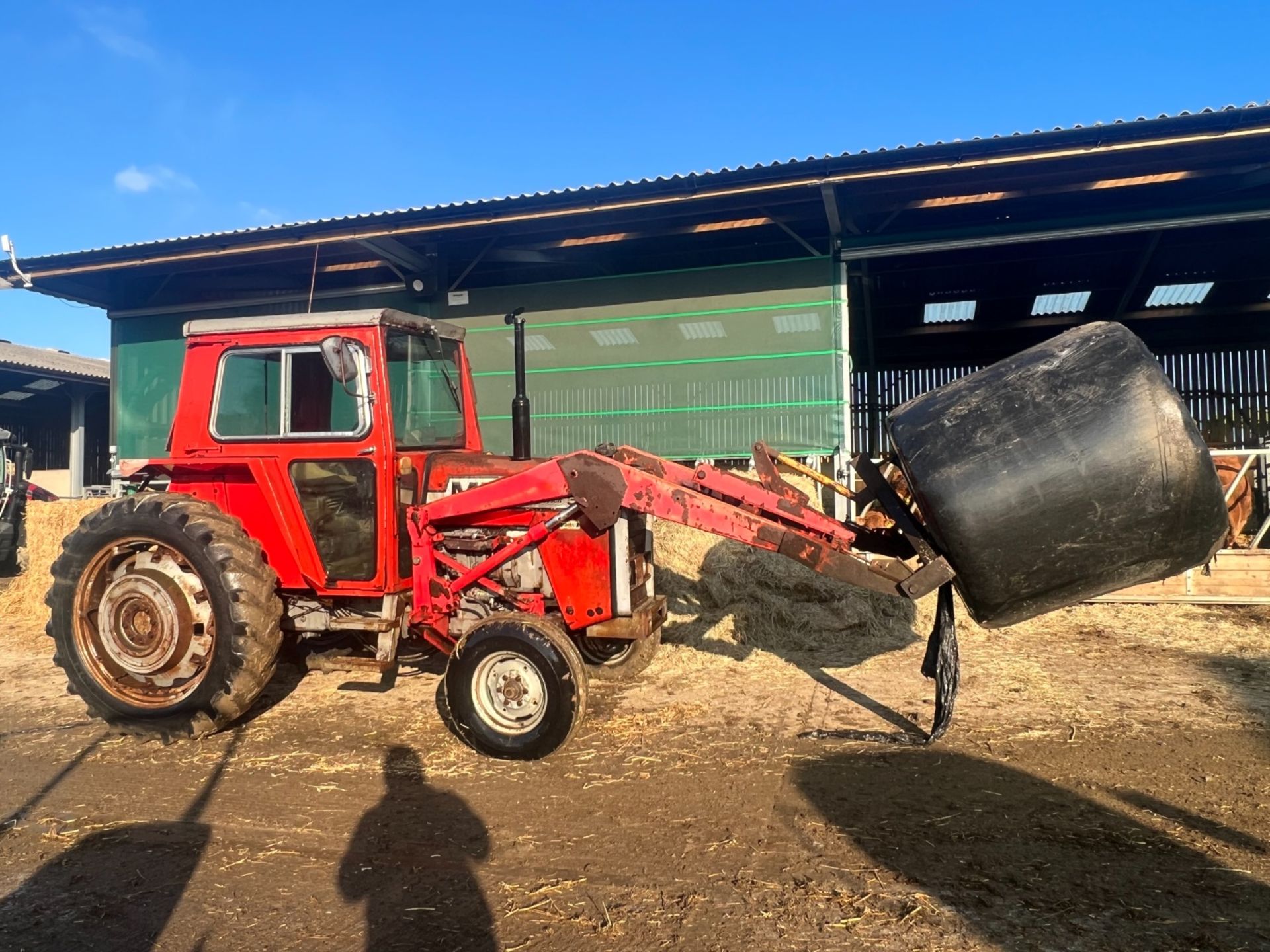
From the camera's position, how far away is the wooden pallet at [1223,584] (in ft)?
27.1

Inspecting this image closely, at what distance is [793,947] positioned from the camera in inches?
110

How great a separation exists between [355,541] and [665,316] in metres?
6.84

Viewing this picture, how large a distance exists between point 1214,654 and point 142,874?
702cm

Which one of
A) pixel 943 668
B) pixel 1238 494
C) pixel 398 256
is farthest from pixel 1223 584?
pixel 398 256

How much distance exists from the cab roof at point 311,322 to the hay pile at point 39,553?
5.93 m

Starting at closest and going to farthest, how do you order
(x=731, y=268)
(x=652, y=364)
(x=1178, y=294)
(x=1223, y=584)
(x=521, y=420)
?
1. (x=521, y=420)
2. (x=1223, y=584)
3. (x=731, y=268)
4. (x=652, y=364)
5. (x=1178, y=294)

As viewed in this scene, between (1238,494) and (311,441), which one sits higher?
(311,441)

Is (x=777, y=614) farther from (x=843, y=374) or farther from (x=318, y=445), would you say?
(x=318, y=445)

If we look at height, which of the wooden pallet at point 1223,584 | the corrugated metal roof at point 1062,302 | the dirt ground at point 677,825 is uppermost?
the corrugated metal roof at point 1062,302

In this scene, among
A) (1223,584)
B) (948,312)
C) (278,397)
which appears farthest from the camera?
(948,312)

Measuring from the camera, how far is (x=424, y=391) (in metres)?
5.57

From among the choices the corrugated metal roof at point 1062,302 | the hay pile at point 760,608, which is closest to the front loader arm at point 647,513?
the hay pile at point 760,608

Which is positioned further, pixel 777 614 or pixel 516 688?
pixel 777 614

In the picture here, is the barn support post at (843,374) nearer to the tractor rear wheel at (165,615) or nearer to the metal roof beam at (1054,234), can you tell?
the metal roof beam at (1054,234)
